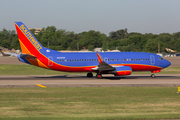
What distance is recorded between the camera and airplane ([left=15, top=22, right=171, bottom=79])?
38.6 metres

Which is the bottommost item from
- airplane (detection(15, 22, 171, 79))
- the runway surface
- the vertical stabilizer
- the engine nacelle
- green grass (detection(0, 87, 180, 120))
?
green grass (detection(0, 87, 180, 120))

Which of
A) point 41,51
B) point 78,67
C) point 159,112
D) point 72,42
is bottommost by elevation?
point 159,112

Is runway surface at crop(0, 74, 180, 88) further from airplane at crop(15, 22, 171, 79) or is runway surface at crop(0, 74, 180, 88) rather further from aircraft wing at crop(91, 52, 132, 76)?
airplane at crop(15, 22, 171, 79)

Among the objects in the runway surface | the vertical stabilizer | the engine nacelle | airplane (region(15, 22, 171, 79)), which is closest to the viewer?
the runway surface

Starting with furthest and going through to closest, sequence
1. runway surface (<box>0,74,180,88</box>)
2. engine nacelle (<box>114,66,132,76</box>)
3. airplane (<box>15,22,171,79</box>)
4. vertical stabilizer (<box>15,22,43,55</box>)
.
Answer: vertical stabilizer (<box>15,22,43,55</box>), airplane (<box>15,22,171,79</box>), engine nacelle (<box>114,66,132,76</box>), runway surface (<box>0,74,180,88</box>)

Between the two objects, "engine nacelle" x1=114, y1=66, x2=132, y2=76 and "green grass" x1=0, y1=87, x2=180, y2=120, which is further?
"engine nacelle" x1=114, y1=66, x2=132, y2=76

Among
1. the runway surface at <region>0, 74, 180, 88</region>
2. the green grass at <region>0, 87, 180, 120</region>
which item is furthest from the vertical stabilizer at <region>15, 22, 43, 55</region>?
the green grass at <region>0, 87, 180, 120</region>

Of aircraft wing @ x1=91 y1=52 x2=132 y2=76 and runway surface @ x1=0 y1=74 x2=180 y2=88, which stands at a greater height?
aircraft wing @ x1=91 y1=52 x2=132 y2=76

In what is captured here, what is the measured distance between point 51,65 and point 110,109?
2365 centimetres

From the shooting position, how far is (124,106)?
716 inches

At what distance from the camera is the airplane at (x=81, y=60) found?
38.6 m

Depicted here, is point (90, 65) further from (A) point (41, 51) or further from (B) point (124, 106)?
(B) point (124, 106)

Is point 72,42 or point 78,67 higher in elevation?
point 72,42

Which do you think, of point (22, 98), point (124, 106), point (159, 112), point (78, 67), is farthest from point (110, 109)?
point (78, 67)
